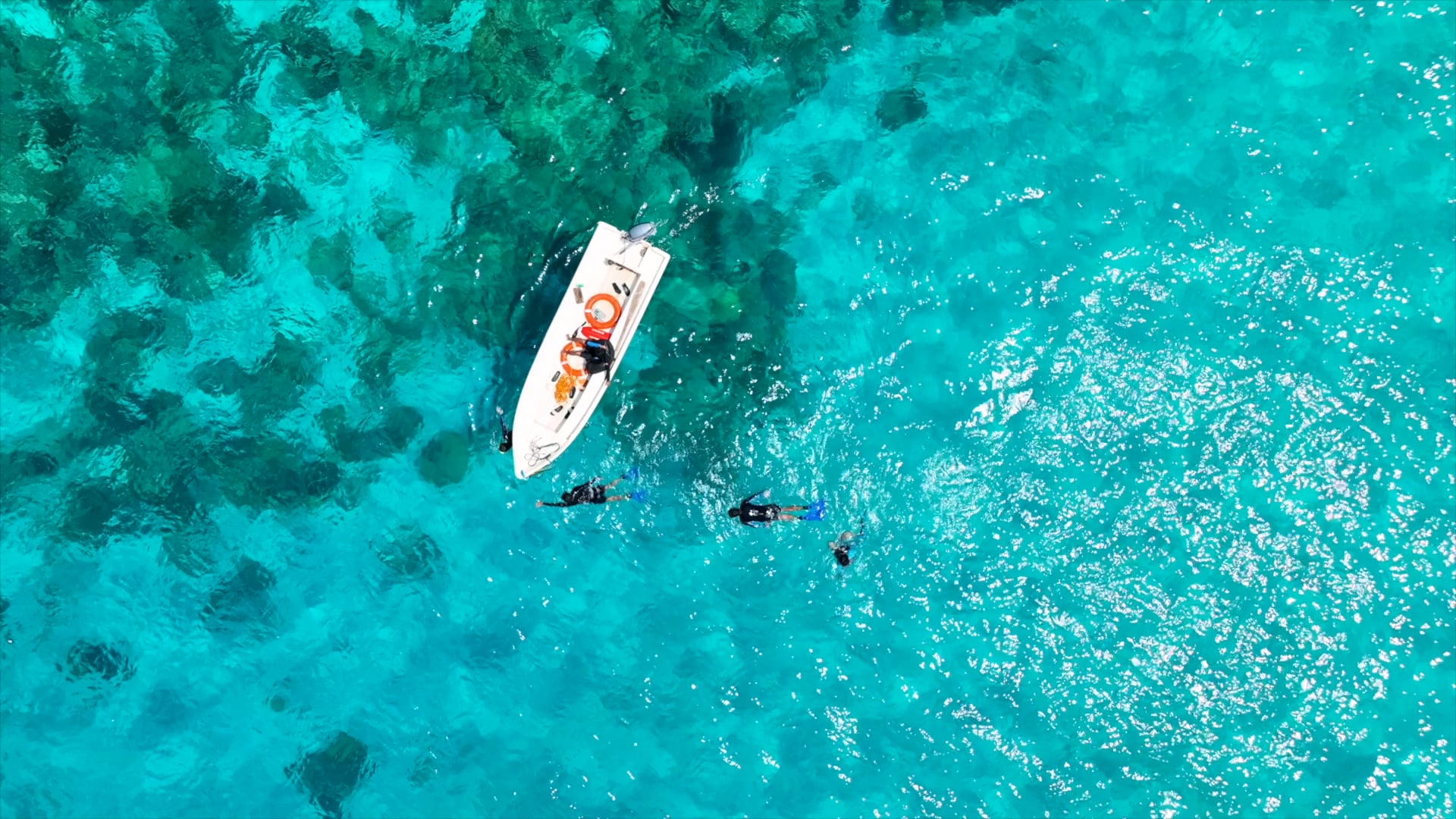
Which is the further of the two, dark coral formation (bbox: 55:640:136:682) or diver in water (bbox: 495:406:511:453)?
dark coral formation (bbox: 55:640:136:682)

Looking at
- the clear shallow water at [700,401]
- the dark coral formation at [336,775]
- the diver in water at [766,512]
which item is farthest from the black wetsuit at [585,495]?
the dark coral formation at [336,775]

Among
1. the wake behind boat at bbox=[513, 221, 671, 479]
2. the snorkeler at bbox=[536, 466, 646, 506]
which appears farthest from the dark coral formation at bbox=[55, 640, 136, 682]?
the wake behind boat at bbox=[513, 221, 671, 479]

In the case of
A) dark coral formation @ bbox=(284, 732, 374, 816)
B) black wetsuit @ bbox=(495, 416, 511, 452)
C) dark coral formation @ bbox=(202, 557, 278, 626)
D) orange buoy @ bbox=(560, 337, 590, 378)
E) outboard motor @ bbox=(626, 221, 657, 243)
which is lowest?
dark coral formation @ bbox=(284, 732, 374, 816)

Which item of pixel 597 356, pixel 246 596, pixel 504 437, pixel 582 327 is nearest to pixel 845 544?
pixel 597 356

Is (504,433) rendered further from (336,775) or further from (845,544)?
(336,775)

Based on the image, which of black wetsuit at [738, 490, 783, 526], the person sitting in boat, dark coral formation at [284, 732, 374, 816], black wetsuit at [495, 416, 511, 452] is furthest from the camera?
dark coral formation at [284, 732, 374, 816]

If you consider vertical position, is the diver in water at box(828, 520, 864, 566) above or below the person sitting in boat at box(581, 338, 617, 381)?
below

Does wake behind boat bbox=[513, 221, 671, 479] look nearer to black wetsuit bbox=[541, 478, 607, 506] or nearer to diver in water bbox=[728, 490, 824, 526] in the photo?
black wetsuit bbox=[541, 478, 607, 506]
